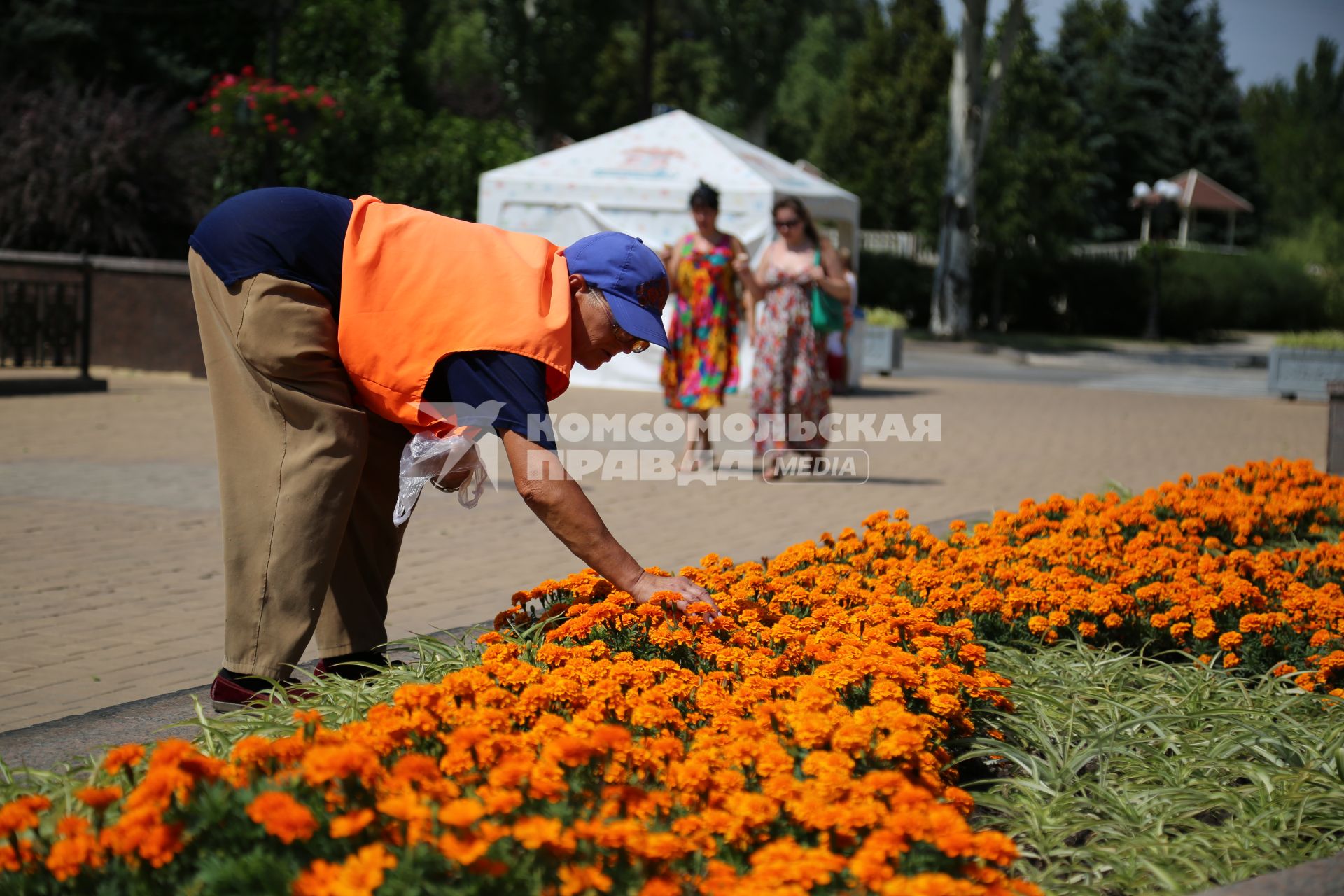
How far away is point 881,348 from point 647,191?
17.2ft

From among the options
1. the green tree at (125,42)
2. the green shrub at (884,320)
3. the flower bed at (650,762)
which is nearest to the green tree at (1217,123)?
the green tree at (125,42)

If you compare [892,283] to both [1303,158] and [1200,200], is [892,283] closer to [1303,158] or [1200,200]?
[1200,200]

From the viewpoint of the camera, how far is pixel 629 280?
3.17 meters

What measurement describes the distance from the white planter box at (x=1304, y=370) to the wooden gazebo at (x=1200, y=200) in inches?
1198

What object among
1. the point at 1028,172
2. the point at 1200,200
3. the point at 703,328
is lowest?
the point at 703,328

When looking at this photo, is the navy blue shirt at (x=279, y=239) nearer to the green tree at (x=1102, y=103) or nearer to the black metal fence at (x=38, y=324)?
the black metal fence at (x=38, y=324)

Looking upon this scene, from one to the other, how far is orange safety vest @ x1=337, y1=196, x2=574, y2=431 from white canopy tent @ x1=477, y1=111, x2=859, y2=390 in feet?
39.7

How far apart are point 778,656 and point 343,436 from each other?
1175 mm

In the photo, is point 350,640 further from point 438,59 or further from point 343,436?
point 438,59

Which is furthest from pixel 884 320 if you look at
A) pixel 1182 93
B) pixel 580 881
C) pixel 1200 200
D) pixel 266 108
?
pixel 1182 93

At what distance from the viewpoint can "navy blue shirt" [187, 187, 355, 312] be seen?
10.6 feet

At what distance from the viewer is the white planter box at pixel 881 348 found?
19.3 metres

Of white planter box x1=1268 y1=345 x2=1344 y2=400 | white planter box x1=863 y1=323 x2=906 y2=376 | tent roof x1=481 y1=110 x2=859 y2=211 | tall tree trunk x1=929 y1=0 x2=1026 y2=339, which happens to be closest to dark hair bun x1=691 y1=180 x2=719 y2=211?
tent roof x1=481 y1=110 x2=859 y2=211

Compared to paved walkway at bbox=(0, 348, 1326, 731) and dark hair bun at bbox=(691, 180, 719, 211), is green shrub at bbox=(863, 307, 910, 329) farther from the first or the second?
dark hair bun at bbox=(691, 180, 719, 211)
